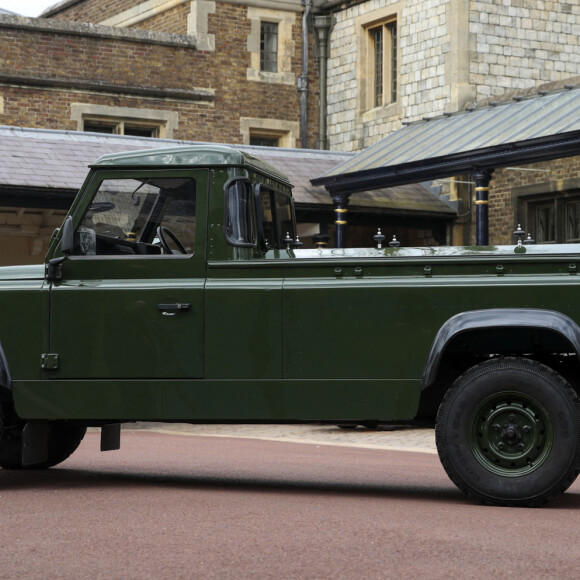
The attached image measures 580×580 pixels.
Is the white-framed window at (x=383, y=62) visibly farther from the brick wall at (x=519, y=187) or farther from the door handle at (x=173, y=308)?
the door handle at (x=173, y=308)

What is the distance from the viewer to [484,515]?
706cm

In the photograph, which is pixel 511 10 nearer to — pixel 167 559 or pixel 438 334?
pixel 438 334

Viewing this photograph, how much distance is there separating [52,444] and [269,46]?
67.4ft

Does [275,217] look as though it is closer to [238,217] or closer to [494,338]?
[238,217]

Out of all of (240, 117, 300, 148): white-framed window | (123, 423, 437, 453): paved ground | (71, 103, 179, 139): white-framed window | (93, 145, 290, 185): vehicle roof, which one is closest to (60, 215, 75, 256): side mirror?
(93, 145, 290, 185): vehicle roof

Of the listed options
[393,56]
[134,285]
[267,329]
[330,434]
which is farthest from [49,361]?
[393,56]

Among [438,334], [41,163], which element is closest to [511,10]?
[41,163]

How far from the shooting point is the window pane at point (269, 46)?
94.8 feet


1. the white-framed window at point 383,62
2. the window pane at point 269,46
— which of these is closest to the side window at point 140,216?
the white-framed window at point 383,62

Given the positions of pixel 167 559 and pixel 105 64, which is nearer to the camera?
pixel 167 559

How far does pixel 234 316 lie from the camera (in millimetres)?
7957

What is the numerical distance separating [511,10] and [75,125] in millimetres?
9174

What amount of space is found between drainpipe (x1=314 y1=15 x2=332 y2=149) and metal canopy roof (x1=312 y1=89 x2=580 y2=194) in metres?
5.52

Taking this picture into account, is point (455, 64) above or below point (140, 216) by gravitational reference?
above
